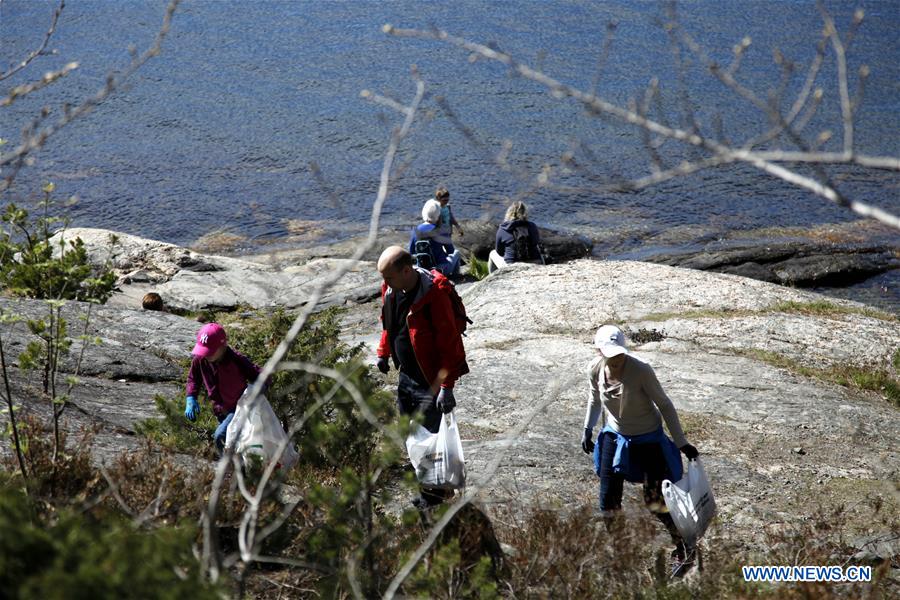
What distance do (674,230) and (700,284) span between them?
8.35 m

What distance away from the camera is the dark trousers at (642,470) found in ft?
19.6

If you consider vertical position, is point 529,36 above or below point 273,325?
above

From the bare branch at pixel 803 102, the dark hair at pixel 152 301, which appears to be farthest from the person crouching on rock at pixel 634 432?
the dark hair at pixel 152 301

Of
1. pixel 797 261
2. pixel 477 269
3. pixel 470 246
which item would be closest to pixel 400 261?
pixel 477 269

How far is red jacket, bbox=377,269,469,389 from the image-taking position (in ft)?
20.9

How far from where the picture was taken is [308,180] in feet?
84.1

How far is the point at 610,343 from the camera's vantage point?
19.3ft

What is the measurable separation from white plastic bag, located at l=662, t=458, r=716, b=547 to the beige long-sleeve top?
0.32 metres

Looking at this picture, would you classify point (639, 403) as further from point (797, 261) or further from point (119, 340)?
point (797, 261)

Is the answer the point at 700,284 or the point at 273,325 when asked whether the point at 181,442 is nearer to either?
the point at 273,325

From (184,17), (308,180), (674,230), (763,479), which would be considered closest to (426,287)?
(763,479)

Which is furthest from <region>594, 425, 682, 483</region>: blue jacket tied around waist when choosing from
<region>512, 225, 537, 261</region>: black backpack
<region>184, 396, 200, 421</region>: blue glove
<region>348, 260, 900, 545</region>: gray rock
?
<region>512, 225, 537, 261</region>: black backpack

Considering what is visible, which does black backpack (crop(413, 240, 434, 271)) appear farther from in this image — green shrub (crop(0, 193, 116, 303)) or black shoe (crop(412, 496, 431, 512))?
black shoe (crop(412, 496, 431, 512))

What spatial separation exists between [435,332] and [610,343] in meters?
1.25
